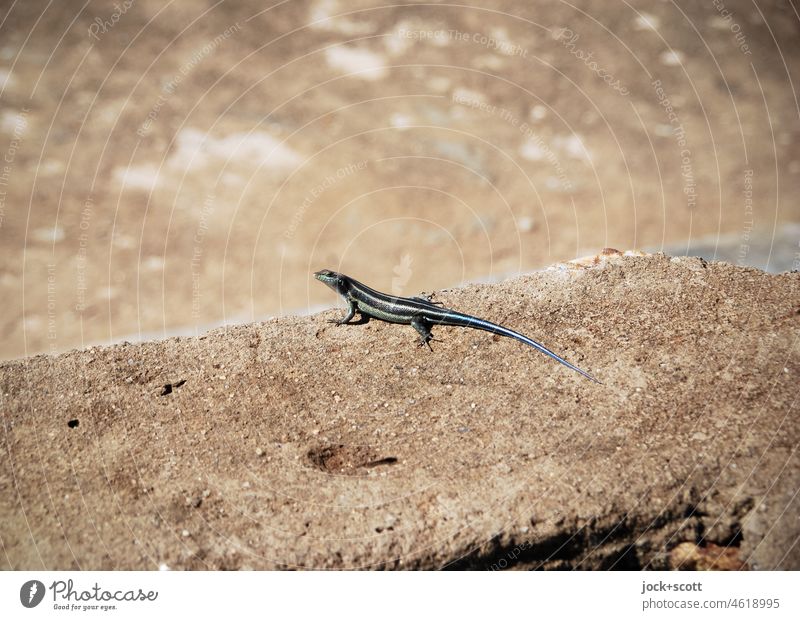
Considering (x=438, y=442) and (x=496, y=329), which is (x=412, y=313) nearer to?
(x=496, y=329)

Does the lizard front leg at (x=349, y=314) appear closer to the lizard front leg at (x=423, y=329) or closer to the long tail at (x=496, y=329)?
the lizard front leg at (x=423, y=329)

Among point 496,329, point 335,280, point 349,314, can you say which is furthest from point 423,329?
point 335,280

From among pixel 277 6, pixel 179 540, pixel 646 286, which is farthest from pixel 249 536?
pixel 277 6

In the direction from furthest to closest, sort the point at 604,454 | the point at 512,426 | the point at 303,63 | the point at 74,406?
the point at 303,63 < the point at 74,406 < the point at 512,426 < the point at 604,454

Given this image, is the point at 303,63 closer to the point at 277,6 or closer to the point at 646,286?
the point at 277,6

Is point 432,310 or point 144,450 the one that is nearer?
point 144,450
